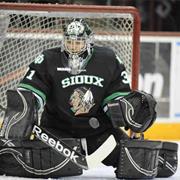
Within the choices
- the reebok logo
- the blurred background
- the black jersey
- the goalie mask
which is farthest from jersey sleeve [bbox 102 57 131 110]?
the blurred background

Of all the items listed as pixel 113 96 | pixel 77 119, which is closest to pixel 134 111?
pixel 113 96

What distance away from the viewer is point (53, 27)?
3326 millimetres

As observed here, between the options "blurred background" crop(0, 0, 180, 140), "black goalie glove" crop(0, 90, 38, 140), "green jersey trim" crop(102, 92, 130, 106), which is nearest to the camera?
"black goalie glove" crop(0, 90, 38, 140)

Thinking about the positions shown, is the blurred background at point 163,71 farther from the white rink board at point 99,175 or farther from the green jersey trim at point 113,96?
the green jersey trim at point 113,96

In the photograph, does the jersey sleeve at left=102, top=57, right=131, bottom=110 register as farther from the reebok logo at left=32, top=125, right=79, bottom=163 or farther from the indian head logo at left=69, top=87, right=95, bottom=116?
the reebok logo at left=32, top=125, right=79, bottom=163

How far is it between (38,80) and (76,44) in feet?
0.61

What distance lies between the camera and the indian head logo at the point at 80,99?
2.60 metres

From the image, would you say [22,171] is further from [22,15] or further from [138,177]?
[22,15]

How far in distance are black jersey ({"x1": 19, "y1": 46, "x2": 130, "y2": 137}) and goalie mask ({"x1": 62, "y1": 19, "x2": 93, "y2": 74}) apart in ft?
0.08

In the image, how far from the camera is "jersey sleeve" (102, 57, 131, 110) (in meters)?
2.64

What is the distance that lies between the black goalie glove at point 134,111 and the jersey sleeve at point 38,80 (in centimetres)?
24

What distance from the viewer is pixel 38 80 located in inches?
102

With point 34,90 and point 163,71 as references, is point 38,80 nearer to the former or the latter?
point 34,90

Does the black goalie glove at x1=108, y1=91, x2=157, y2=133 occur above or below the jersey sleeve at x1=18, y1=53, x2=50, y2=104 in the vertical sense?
below
